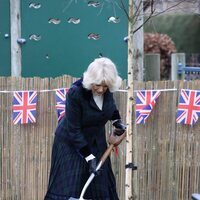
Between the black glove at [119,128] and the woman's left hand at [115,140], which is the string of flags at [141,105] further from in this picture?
the woman's left hand at [115,140]

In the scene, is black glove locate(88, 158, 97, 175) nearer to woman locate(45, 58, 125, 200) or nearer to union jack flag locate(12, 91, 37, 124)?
woman locate(45, 58, 125, 200)

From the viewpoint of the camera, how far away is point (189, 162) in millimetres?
6785

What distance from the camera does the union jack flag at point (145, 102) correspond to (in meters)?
6.62

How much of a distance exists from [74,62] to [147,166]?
239cm

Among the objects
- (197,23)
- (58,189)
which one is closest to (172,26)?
(197,23)

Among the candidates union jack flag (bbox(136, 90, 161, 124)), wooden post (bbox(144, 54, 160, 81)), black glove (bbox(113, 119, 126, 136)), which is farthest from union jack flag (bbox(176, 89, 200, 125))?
wooden post (bbox(144, 54, 160, 81))

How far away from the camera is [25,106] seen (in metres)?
6.82

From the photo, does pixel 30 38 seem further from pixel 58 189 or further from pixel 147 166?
pixel 58 189

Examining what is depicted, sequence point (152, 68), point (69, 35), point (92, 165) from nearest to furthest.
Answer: point (92, 165) < point (69, 35) < point (152, 68)

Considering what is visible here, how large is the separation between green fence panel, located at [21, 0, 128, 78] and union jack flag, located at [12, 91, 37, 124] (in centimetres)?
176

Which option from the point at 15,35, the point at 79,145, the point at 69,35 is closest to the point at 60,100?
the point at 79,145

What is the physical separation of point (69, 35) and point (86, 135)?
10.9 feet

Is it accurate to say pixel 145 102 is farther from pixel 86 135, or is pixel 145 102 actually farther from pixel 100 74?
pixel 100 74

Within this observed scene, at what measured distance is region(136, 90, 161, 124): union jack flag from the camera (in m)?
6.62
